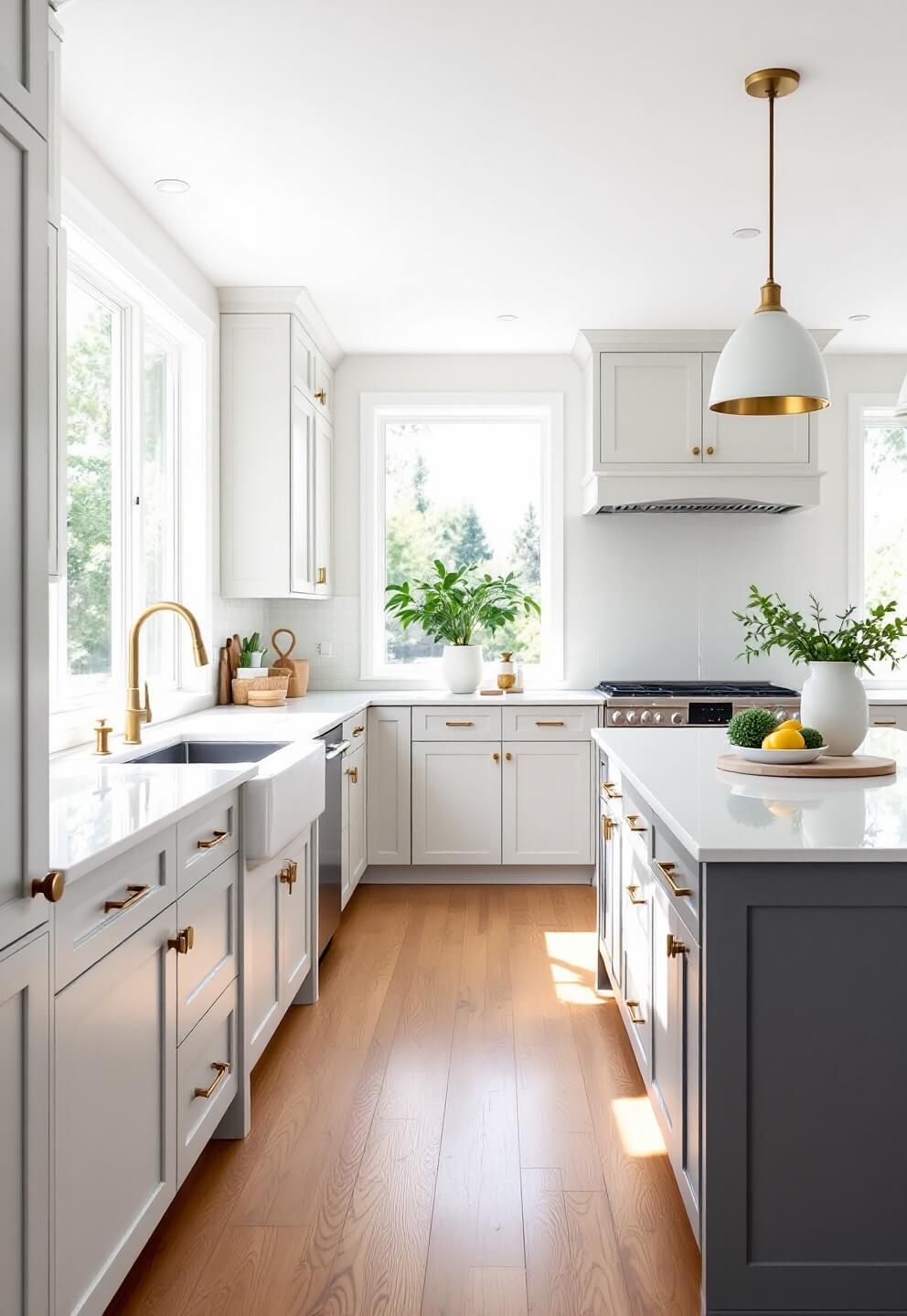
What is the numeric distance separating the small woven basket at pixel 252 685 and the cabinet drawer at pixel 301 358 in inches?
50.0

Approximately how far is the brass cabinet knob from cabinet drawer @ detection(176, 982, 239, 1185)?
0.76 m

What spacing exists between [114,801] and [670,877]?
1097mm

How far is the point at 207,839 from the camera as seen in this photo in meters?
2.17

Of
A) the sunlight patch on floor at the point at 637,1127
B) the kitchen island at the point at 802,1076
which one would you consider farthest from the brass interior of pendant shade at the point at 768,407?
the sunlight patch on floor at the point at 637,1127

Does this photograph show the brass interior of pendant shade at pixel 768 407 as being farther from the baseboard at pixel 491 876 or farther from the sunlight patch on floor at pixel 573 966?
the baseboard at pixel 491 876

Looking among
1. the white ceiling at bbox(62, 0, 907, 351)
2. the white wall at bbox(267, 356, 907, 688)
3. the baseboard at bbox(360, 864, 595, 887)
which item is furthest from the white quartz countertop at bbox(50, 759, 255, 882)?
the white wall at bbox(267, 356, 907, 688)

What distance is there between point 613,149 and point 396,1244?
2885 millimetres

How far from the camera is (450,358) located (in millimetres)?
5258

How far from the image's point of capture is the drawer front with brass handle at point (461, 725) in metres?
4.69

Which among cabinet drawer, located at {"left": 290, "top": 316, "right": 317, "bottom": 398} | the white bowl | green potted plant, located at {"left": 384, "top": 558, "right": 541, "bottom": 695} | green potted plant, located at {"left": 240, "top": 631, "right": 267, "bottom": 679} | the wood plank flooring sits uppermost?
cabinet drawer, located at {"left": 290, "top": 316, "right": 317, "bottom": 398}

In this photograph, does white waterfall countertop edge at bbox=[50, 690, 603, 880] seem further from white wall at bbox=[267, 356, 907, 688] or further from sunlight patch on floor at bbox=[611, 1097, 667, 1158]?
white wall at bbox=[267, 356, 907, 688]

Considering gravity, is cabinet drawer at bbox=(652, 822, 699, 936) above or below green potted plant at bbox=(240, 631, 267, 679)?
below

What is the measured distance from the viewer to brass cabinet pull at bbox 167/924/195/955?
6.33 ft

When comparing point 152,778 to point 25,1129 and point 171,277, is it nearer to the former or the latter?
point 25,1129
